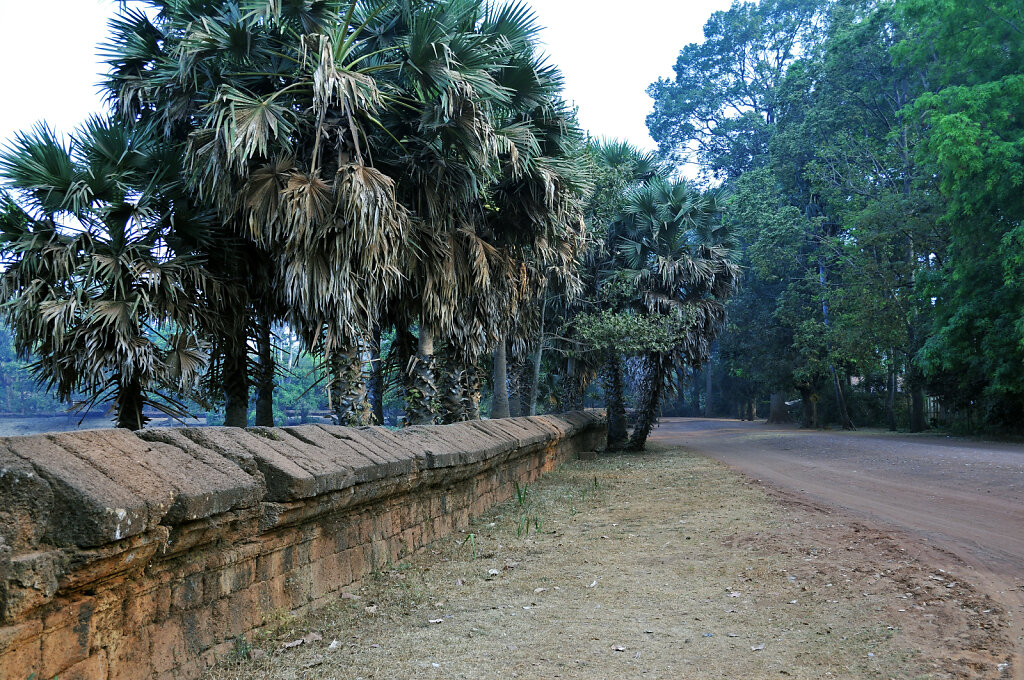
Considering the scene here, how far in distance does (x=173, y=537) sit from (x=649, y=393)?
18659mm

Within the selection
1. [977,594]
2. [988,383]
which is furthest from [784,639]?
[988,383]

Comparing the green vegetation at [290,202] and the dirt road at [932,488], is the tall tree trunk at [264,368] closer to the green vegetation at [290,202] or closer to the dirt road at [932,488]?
the green vegetation at [290,202]

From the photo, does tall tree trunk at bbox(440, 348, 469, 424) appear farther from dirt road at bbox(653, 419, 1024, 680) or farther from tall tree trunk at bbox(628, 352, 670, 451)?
tall tree trunk at bbox(628, 352, 670, 451)

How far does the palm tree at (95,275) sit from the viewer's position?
9.45 m

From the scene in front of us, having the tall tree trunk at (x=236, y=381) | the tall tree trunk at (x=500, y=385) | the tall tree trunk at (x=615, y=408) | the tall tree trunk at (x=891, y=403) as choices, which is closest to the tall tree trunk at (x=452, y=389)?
the tall tree trunk at (x=236, y=381)

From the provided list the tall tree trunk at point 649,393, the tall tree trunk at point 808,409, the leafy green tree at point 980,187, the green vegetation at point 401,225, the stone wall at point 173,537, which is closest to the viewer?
the stone wall at point 173,537

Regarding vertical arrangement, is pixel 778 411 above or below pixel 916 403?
below

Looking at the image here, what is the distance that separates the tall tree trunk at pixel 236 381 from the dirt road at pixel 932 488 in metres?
8.20

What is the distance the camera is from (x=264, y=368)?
1310 cm

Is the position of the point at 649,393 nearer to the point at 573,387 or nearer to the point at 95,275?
the point at 573,387

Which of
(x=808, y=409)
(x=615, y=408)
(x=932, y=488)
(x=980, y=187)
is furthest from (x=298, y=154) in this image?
→ (x=808, y=409)

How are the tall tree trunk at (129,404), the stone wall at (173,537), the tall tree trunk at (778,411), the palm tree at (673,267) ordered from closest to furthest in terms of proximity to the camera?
1. the stone wall at (173,537)
2. the tall tree trunk at (129,404)
3. the palm tree at (673,267)
4. the tall tree trunk at (778,411)

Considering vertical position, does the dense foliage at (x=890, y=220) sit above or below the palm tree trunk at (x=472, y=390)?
above

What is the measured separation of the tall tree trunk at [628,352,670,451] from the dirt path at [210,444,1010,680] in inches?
509
